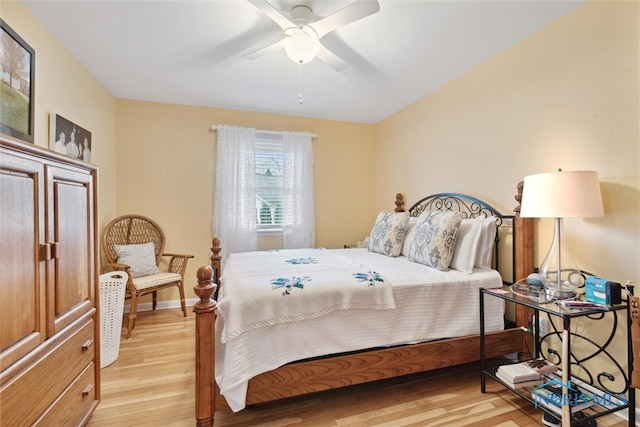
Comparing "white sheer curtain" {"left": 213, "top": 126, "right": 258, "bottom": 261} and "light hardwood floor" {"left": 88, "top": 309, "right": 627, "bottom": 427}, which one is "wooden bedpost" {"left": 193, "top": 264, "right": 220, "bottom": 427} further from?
"white sheer curtain" {"left": 213, "top": 126, "right": 258, "bottom": 261}

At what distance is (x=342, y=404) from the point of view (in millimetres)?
1761

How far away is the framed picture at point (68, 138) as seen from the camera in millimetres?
2162

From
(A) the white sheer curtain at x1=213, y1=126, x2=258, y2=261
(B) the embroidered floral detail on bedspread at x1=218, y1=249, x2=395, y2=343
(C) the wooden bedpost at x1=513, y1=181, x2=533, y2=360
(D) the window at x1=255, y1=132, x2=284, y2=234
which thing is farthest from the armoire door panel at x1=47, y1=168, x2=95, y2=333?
(C) the wooden bedpost at x1=513, y1=181, x2=533, y2=360

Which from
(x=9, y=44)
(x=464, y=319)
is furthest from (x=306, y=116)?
(x=464, y=319)

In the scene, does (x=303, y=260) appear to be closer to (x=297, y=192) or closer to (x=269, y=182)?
(x=297, y=192)

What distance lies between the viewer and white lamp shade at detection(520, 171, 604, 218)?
5.03 ft

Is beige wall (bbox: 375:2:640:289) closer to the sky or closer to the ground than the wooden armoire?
closer to the sky

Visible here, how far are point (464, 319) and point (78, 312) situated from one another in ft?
7.27

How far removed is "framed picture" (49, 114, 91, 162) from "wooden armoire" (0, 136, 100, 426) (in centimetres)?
96

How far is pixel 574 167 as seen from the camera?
1868mm

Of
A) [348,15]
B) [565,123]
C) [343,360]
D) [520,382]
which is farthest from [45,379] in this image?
[565,123]

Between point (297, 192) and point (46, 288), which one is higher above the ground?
point (297, 192)

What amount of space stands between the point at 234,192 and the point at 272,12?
7.61ft

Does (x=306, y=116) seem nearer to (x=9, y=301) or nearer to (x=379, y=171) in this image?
(x=379, y=171)
